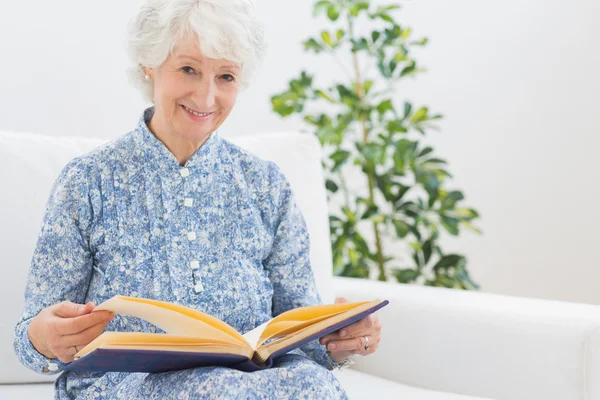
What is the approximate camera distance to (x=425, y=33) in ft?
9.95

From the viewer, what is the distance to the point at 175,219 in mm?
1402

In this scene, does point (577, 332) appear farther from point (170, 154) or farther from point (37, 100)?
point (37, 100)

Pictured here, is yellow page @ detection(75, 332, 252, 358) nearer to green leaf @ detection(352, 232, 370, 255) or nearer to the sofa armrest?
the sofa armrest

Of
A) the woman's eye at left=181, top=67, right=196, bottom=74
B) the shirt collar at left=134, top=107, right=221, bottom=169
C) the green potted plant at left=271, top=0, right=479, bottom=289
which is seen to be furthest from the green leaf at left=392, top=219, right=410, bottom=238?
the woman's eye at left=181, top=67, right=196, bottom=74

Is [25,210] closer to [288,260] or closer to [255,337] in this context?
[288,260]

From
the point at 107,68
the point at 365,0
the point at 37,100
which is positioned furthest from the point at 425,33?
the point at 37,100

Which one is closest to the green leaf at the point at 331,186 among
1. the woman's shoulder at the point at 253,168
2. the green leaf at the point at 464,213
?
the green leaf at the point at 464,213

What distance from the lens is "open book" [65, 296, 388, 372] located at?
101cm

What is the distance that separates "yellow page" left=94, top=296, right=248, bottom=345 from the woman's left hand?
0.26 meters

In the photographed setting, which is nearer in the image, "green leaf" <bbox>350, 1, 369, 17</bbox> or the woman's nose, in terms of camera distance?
the woman's nose

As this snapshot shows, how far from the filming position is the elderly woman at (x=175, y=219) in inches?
51.4

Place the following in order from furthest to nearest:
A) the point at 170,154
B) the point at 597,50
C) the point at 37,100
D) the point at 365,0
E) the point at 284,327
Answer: the point at 597,50 < the point at 365,0 < the point at 37,100 < the point at 170,154 < the point at 284,327

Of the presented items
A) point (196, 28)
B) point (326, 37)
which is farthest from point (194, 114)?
point (326, 37)

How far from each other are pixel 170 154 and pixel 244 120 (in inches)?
52.2
